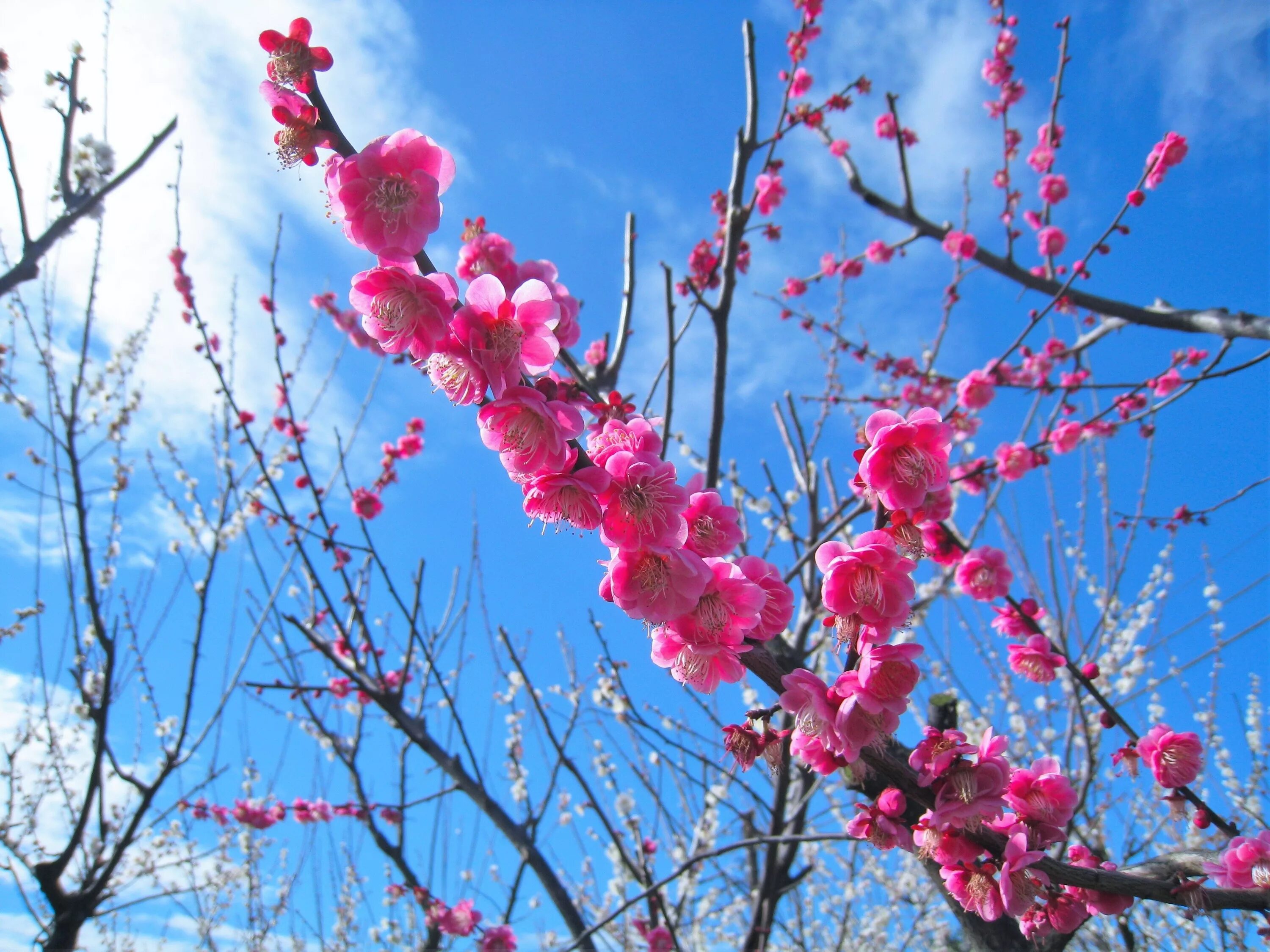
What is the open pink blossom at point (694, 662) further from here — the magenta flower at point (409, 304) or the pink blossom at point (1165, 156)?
the pink blossom at point (1165, 156)

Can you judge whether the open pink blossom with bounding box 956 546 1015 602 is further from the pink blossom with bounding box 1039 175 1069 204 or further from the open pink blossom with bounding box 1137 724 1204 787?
the pink blossom with bounding box 1039 175 1069 204

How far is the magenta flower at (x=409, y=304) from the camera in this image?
1.16m

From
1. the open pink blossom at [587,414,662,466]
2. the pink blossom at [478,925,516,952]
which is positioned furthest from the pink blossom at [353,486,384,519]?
the open pink blossom at [587,414,662,466]

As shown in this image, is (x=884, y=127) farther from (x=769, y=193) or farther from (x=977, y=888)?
(x=977, y=888)

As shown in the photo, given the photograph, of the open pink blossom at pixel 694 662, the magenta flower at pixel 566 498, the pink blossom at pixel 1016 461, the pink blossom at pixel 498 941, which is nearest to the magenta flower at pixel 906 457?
the open pink blossom at pixel 694 662

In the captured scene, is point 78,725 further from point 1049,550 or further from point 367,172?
point 1049,550

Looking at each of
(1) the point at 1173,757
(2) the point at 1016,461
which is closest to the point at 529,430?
(1) the point at 1173,757

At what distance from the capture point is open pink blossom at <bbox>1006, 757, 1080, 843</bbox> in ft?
5.03

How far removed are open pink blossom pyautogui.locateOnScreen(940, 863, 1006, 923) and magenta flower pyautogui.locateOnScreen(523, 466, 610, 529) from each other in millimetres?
1139

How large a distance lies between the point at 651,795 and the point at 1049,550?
9.81 feet

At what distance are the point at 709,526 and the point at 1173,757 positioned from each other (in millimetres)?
1600

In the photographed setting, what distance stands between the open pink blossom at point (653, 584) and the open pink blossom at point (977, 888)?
0.93 metres

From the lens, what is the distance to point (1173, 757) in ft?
6.22

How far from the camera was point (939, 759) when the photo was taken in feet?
4.52
